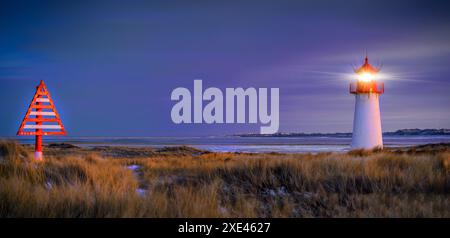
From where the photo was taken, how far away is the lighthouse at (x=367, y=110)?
69.5 feet

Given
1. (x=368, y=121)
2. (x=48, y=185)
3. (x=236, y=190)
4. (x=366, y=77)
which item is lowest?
(x=236, y=190)

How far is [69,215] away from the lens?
15.0ft

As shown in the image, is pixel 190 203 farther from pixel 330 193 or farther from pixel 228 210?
pixel 330 193

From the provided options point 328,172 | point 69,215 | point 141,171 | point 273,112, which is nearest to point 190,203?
point 69,215

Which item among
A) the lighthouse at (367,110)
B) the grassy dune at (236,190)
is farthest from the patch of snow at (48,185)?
the lighthouse at (367,110)

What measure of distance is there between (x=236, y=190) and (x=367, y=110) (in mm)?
15728

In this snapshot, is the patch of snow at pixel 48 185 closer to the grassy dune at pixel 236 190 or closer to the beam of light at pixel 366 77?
the grassy dune at pixel 236 190

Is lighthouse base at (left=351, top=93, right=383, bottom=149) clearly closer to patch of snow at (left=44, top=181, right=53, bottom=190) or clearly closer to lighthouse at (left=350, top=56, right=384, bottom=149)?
lighthouse at (left=350, top=56, right=384, bottom=149)

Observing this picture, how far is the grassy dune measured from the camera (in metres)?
4.89

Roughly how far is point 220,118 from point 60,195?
1388 centimetres

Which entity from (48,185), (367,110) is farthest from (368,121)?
(48,185)

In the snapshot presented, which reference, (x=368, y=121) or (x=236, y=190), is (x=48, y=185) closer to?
(x=236, y=190)

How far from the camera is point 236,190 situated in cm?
743
